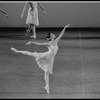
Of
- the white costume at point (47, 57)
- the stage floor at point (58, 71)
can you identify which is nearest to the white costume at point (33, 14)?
the stage floor at point (58, 71)

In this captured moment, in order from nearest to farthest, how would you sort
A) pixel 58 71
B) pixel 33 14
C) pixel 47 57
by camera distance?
1. pixel 47 57
2. pixel 58 71
3. pixel 33 14

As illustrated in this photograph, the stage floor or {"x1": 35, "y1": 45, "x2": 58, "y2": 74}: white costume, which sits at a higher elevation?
{"x1": 35, "y1": 45, "x2": 58, "y2": 74}: white costume

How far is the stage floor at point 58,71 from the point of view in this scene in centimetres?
1166

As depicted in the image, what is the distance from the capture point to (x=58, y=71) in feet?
42.8

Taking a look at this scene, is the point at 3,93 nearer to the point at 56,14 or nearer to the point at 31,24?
the point at 31,24

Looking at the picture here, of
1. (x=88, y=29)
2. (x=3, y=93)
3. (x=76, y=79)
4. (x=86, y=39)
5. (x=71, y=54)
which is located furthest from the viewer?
(x=88, y=29)

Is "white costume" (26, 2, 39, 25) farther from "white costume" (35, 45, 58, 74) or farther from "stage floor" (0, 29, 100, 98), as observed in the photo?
"white costume" (35, 45, 58, 74)

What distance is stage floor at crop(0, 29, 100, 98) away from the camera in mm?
11664

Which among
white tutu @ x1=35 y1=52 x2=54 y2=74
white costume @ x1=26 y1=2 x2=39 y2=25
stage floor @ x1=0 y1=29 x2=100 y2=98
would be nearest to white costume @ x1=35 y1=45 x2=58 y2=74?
white tutu @ x1=35 y1=52 x2=54 y2=74

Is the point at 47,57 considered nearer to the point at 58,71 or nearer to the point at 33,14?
the point at 58,71

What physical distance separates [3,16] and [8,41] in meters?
1.94

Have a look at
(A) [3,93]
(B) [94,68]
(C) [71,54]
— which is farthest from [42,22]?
(A) [3,93]

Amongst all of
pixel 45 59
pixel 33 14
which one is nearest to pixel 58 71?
pixel 45 59

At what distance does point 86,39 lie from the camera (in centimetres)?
1561
